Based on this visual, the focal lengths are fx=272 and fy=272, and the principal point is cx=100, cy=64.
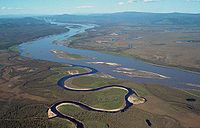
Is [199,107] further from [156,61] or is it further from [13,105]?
[156,61]

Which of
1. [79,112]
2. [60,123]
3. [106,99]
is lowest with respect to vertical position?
[106,99]

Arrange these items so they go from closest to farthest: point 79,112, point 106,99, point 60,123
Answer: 1. point 60,123
2. point 79,112
3. point 106,99

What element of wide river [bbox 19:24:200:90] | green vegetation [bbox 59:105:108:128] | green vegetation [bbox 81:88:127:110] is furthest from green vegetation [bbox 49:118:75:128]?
wide river [bbox 19:24:200:90]

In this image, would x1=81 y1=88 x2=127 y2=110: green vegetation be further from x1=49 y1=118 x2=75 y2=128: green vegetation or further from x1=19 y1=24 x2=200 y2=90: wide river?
x1=19 y1=24 x2=200 y2=90: wide river

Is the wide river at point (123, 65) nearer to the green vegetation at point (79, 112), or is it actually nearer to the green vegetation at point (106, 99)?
the green vegetation at point (106, 99)

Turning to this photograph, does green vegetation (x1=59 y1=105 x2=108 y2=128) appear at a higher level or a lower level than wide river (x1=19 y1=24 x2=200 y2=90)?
higher

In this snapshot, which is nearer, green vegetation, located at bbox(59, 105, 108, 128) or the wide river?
green vegetation, located at bbox(59, 105, 108, 128)

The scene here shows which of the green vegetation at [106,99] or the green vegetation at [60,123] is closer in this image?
the green vegetation at [60,123]

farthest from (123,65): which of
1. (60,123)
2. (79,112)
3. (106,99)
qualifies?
(60,123)

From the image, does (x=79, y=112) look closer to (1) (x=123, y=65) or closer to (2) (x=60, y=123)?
(2) (x=60, y=123)

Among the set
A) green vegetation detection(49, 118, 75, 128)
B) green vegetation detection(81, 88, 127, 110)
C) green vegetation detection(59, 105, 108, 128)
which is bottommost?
green vegetation detection(81, 88, 127, 110)

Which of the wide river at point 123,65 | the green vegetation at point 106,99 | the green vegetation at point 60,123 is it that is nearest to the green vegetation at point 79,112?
the green vegetation at point 60,123
